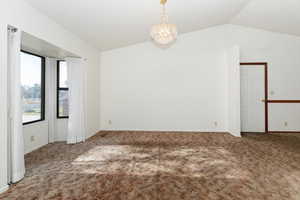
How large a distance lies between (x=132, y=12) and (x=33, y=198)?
362 centimetres

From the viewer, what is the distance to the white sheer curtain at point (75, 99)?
4.29m

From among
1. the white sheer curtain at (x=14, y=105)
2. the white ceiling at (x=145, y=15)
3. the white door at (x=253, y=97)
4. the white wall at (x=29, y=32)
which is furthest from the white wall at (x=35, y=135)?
the white door at (x=253, y=97)

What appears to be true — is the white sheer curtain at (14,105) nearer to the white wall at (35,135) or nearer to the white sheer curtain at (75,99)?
the white wall at (35,135)

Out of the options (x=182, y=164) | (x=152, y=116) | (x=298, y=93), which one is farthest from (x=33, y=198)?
(x=298, y=93)

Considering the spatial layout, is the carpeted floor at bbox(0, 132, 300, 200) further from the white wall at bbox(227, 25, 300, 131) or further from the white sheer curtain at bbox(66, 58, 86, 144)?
the white wall at bbox(227, 25, 300, 131)

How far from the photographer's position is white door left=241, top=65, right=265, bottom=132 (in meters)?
5.49

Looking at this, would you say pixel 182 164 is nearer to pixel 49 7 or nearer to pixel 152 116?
pixel 152 116

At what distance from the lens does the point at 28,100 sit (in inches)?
149

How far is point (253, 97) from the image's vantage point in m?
5.50

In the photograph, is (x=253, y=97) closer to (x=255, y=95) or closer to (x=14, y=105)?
(x=255, y=95)

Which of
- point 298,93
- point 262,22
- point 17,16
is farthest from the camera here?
point 298,93

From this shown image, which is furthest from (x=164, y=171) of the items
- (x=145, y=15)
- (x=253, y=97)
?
(x=253, y=97)

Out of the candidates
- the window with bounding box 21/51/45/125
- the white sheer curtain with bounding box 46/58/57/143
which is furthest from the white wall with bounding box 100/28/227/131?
the window with bounding box 21/51/45/125

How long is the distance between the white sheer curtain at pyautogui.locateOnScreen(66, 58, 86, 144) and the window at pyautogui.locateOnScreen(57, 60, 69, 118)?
0.35m
